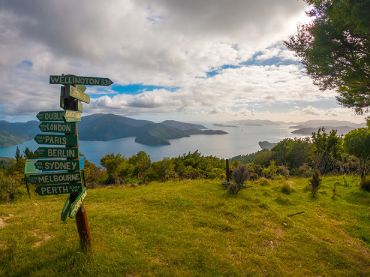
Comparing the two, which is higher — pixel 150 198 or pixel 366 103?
pixel 366 103

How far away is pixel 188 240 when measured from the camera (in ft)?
30.1

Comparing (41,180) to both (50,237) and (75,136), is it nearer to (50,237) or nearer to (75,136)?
(75,136)

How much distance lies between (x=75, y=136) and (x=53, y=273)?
11.9 ft

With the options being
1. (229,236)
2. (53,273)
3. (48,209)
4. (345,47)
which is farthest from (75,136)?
(345,47)

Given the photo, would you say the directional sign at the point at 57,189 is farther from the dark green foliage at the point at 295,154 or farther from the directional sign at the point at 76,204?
the dark green foliage at the point at 295,154

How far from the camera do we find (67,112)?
643 centimetres

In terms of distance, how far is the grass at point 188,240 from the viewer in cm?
722

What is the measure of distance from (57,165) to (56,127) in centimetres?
99

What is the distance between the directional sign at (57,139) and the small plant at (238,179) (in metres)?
12.2

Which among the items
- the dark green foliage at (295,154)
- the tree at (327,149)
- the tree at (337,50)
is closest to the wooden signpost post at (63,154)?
the tree at (337,50)

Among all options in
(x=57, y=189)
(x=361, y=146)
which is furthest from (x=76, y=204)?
(x=361, y=146)

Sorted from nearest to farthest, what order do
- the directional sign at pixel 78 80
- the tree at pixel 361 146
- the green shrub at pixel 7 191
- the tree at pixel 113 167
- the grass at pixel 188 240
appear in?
the directional sign at pixel 78 80 < the grass at pixel 188 240 < the green shrub at pixel 7 191 < the tree at pixel 361 146 < the tree at pixel 113 167

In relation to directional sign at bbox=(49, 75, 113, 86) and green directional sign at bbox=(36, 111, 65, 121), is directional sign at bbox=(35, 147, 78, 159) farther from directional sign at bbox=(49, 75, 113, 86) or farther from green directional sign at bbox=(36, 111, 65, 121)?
directional sign at bbox=(49, 75, 113, 86)

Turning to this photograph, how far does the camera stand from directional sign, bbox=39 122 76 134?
6387 millimetres
